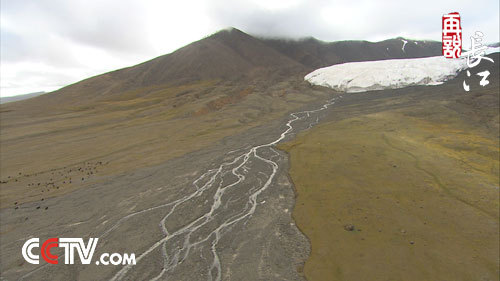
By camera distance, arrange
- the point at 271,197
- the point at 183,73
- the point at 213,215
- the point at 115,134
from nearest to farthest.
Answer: the point at 213,215 → the point at 271,197 → the point at 115,134 → the point at 183,73

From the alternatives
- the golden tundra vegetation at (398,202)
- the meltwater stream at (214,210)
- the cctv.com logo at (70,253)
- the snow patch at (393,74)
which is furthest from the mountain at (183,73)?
the cctv.com logo at (70,253)

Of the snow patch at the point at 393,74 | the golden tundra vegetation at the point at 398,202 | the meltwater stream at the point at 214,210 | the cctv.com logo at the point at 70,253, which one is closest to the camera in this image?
the golden tundra vegetation at the point at 398,202

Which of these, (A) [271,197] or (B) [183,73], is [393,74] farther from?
(B) [183,73]

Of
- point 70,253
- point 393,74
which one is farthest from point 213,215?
point 393,74

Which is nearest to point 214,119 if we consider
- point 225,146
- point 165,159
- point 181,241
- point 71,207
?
point 225,146

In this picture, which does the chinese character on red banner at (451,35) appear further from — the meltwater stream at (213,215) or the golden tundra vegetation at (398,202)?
the meltwater stream at (213,215)

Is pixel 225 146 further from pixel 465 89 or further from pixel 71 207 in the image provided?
pixel 465 89

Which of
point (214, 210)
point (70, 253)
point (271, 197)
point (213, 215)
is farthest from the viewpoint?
point (271, 197)
